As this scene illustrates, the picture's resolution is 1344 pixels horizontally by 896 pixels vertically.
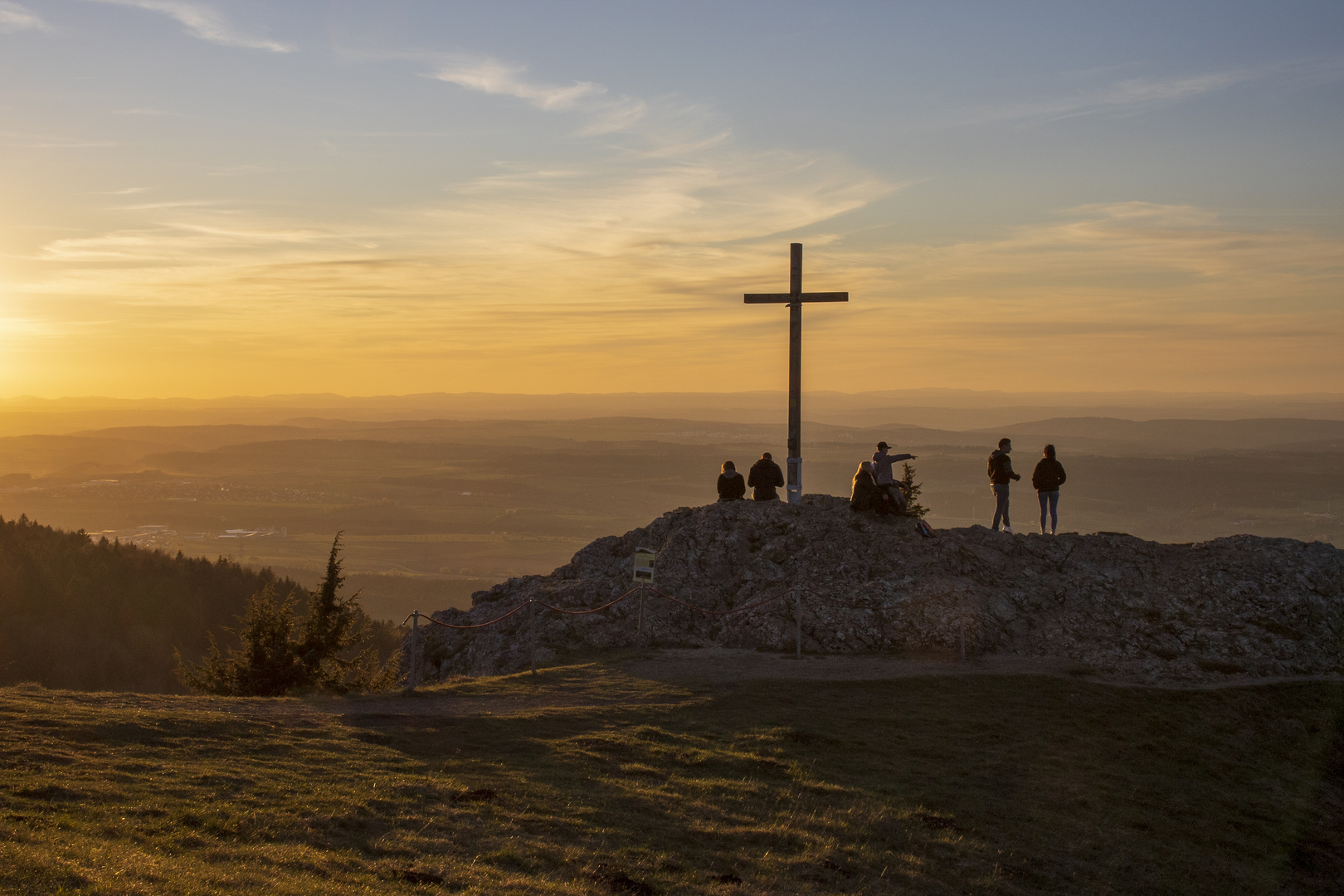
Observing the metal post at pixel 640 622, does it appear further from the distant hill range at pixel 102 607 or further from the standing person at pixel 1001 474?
the distant hill range at pixel 102 607

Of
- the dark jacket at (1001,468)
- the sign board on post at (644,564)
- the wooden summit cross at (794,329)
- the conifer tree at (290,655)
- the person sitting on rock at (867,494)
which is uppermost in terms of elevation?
the wooden summit cross at (794,329)

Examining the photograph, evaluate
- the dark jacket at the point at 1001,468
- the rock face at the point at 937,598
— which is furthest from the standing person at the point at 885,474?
the dark jacket at the point at 1001,468

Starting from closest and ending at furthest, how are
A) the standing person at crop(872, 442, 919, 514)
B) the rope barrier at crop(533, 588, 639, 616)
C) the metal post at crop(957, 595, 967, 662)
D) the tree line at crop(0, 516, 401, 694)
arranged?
1. the metal post at crop(957, 595, 967, 662)
2. the rope barrier at crop(533, 588, 639, 616)
3. the tree line at crop(0, 516, 401, 694)
4. the standing person at crop(872, 442, 919, 514)

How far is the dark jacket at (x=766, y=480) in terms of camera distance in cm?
2575

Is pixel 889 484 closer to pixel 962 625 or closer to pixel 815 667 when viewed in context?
pixel 962 625

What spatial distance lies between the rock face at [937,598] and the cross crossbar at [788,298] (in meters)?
5.46

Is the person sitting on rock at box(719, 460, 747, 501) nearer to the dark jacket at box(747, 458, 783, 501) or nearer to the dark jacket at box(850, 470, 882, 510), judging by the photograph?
the dark jacket at box(747, 458, 783, 501)

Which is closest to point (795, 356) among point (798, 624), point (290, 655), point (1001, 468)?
point (1001, 468)

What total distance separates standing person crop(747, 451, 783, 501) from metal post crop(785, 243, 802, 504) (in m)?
0.64

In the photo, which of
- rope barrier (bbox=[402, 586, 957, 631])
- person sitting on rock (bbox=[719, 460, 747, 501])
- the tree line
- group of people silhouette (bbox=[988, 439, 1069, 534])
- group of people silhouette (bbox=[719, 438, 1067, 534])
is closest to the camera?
rope barrier (bbox=[402, 586, 957, 631])

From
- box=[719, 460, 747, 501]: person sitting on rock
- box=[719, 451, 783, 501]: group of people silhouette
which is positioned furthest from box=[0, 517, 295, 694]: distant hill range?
box=[719, 451, 783, 501]: group of people silhouette

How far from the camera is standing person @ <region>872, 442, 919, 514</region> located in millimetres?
22969

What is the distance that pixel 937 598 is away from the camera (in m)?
20.8

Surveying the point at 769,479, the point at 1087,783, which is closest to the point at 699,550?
the point at 769,479
